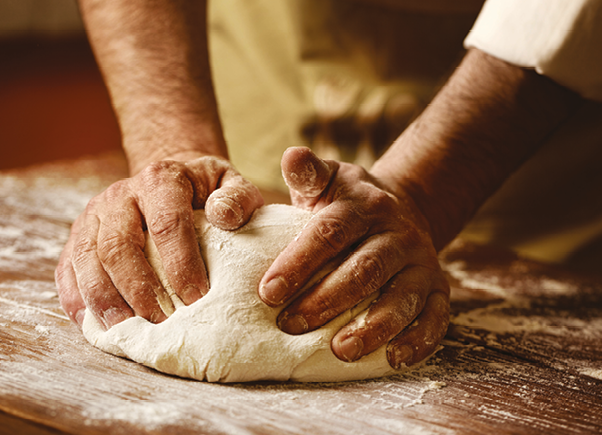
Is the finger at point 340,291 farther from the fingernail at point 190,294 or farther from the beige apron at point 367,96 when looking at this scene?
the beige apron at point 367,96

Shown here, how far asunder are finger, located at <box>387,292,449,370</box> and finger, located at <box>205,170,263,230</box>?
358mm

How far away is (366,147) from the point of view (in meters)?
2.08

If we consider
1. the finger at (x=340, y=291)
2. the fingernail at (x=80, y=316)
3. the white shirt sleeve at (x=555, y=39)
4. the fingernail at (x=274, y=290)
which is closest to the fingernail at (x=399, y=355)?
the finger at (x=340, y=291)

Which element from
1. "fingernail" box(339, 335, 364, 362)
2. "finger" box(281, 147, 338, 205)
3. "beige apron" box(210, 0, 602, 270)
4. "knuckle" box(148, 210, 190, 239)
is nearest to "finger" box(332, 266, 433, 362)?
"fingernail" box(339, 335, 364, 362)

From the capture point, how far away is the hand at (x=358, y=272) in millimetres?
882

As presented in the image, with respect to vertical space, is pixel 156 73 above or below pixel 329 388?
above

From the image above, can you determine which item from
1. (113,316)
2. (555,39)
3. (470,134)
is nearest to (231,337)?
(113,316)

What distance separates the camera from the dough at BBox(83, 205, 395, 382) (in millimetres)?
832

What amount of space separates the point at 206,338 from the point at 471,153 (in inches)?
30.9

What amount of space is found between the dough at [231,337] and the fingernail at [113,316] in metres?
0.02

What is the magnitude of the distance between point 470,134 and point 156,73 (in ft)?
2.78

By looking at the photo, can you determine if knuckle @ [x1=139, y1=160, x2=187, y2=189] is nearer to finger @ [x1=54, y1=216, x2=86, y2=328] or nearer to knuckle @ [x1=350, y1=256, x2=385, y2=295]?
finger @ [x1=54, y1=216, x2=86, y2=328]

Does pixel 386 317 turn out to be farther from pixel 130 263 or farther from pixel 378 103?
pixel 378 103

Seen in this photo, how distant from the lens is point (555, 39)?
1151 millimetres
